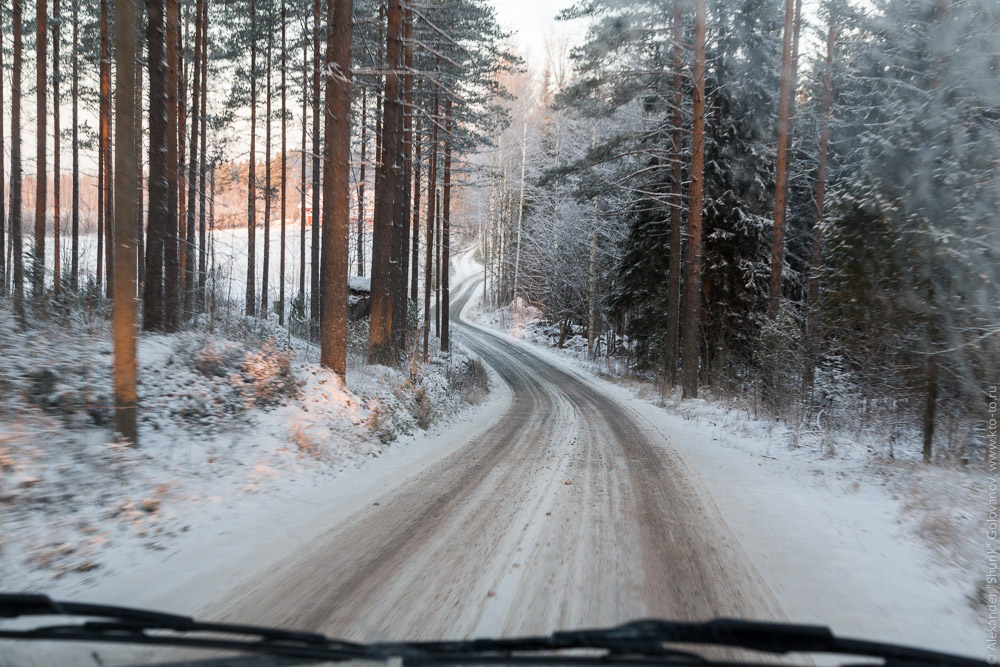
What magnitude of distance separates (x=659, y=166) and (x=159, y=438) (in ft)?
43.1

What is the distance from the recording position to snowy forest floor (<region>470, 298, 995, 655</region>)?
309 centimetres

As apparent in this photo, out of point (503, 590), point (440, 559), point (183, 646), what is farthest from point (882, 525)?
point (183, 646)

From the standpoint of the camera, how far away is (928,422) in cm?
703

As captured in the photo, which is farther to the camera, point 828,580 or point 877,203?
point 877,203

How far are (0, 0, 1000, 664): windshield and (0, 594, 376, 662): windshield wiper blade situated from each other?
0.17 feet

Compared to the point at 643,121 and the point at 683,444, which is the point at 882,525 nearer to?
the point at 683,444

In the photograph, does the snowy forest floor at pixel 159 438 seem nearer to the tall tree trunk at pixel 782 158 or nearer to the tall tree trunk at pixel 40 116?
the tall tree trunk at pixel 40 116

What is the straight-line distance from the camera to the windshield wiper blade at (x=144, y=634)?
2.06 m

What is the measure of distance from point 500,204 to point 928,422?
37.0m

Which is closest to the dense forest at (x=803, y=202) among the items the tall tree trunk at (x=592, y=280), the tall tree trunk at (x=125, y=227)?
the tall tree trunk at (x=592, y=280)

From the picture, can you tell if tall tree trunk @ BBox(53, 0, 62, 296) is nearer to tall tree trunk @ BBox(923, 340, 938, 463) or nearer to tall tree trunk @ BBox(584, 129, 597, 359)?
tall tree trunk @ BBox(584, 129, 597, 359)

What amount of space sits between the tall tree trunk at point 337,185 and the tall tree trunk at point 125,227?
3.73m

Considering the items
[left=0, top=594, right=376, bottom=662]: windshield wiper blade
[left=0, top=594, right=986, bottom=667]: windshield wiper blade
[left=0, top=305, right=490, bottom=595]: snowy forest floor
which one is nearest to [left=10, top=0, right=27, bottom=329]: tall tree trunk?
[left=0, top=305, right=490, bottom=595]: snowy forest floor

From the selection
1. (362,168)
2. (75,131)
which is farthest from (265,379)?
(75,131)
